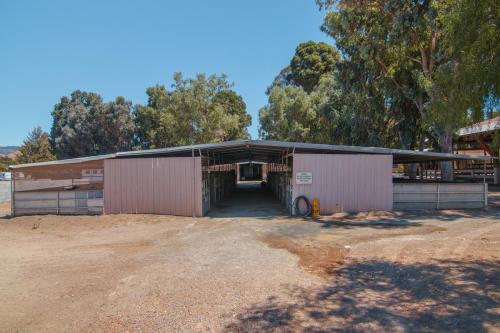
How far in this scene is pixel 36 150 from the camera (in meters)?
37.8

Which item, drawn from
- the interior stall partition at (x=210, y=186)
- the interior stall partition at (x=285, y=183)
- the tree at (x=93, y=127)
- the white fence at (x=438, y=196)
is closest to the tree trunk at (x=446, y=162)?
the white fence at (x=438, y=196)

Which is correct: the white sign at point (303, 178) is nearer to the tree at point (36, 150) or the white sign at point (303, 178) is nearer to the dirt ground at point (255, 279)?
the dirt ground at point (255, 279)

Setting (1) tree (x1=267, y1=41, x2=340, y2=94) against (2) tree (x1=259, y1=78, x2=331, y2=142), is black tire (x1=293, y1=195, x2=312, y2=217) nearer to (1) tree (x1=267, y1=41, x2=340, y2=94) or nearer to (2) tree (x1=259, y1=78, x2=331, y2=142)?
(2) tree (x1=259, y1=78, x2=331, y2=142)

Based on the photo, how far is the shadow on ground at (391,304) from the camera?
159 inches

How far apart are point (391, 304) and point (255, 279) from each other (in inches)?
85.2

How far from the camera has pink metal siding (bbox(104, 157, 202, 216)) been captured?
43.0ft

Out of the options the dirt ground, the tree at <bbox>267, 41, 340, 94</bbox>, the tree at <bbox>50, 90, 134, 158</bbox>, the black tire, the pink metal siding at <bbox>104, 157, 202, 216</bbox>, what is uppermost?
the tree at <bbox>267, 41, 340, 94</bbox>

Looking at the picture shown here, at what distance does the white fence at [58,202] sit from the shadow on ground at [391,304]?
10752 millimetres

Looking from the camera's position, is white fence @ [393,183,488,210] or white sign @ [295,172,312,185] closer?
white sign @ [295,172,312,185]

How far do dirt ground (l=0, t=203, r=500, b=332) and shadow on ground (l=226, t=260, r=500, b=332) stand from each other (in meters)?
0.02

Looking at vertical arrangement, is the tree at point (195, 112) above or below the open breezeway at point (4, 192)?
above

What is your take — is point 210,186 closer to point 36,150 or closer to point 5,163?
point 36,150

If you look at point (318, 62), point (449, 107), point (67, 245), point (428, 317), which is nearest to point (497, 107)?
point (449, 107)

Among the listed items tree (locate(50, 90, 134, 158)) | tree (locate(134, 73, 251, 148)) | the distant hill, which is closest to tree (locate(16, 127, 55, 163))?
tree (locate(50, 90, 134, 158))
